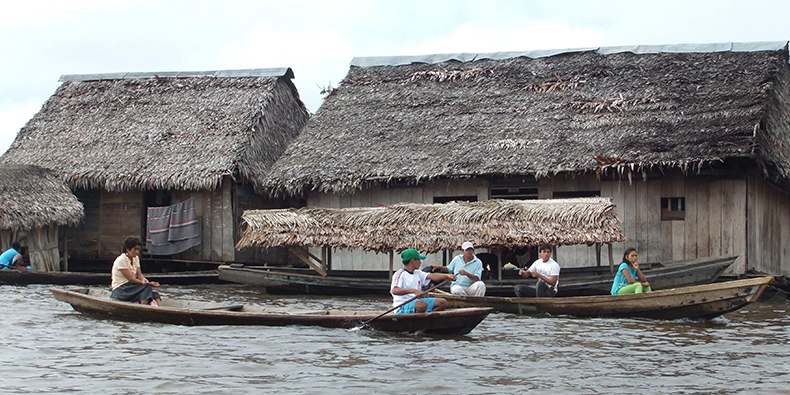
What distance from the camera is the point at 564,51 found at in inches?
784

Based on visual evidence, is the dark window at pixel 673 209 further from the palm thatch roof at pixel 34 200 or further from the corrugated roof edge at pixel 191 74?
the palm thatch roof at pixel 34 200

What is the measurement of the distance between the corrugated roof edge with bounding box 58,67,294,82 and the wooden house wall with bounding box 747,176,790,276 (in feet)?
38.1

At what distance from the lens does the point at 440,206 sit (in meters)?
14.7

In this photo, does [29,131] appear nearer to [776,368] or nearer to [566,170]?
[566,170]

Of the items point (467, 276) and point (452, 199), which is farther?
point (452, 199)

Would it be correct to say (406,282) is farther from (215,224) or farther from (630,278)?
(215,224)

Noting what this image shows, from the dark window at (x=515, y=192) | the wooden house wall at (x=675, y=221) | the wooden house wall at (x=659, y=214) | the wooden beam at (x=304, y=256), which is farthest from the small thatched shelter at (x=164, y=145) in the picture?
the wooden house wall at (x=675, y=221)

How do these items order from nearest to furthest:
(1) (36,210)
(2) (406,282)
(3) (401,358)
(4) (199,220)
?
(3) (401,358) → (2) (406,282) → (1) (36,210) → (4) (199,220)

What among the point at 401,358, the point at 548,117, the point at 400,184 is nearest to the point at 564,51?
the point at 548,117

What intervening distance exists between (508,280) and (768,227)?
5.90 m

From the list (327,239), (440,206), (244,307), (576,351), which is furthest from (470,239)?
(576,351)

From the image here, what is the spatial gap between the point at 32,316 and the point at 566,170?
9.23 m

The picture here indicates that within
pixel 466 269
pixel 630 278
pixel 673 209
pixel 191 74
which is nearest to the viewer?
pixel 630 278

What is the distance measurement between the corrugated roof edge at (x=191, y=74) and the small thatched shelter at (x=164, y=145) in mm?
33
